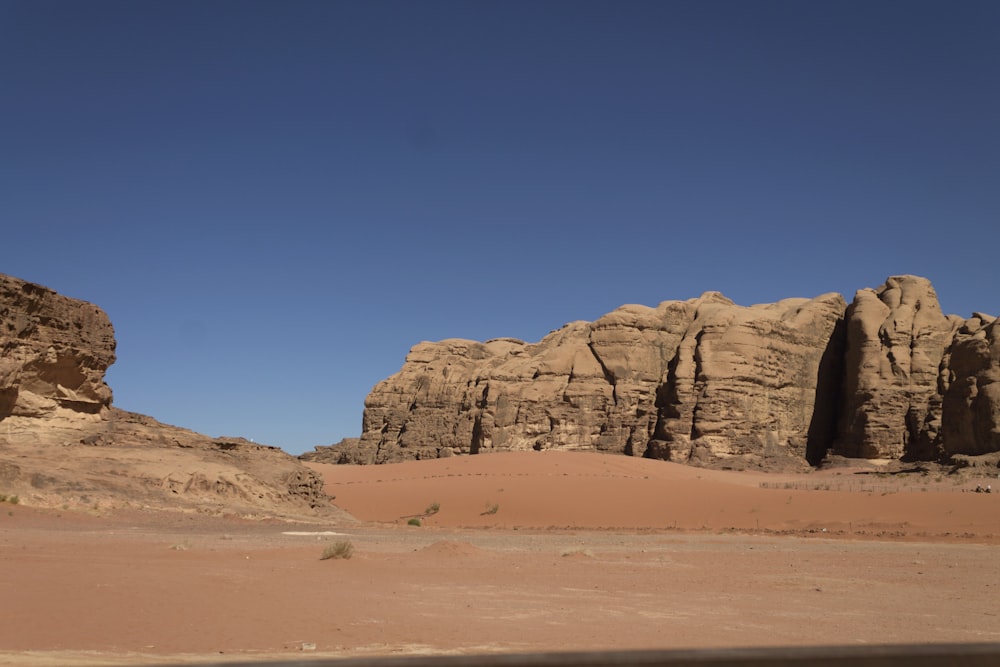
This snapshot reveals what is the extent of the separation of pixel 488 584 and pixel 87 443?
16327 millimetres

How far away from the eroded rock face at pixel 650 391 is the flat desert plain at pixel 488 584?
26.0 m

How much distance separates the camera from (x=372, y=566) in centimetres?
1434

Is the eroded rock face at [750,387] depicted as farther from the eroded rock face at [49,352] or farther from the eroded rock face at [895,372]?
the eroded rock face at [49,352]

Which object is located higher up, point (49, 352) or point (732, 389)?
point (732, 389)

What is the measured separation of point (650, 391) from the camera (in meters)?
61.9

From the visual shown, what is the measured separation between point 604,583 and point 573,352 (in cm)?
5271

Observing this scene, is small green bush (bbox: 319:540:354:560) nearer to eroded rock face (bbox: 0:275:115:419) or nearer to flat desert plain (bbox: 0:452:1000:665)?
flat desert plain (bbox: 0:452:1000:665)

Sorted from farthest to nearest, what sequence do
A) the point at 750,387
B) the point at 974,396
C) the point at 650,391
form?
1. the point at 650,391
2. the point at 750,387
3. the point at 974,396

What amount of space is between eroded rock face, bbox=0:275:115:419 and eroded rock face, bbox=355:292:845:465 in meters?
37.3

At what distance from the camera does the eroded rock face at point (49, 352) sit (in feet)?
74.0

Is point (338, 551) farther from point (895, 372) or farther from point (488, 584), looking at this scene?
point (895, 372)

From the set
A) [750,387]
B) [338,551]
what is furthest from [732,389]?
[338,551]

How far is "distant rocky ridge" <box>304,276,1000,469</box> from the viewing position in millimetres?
53312

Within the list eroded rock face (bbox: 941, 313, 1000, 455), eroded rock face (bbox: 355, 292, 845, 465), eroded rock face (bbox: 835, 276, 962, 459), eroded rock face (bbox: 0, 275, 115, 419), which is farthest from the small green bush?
eroded rock face (bbox: 835, 276, 962, 459)
